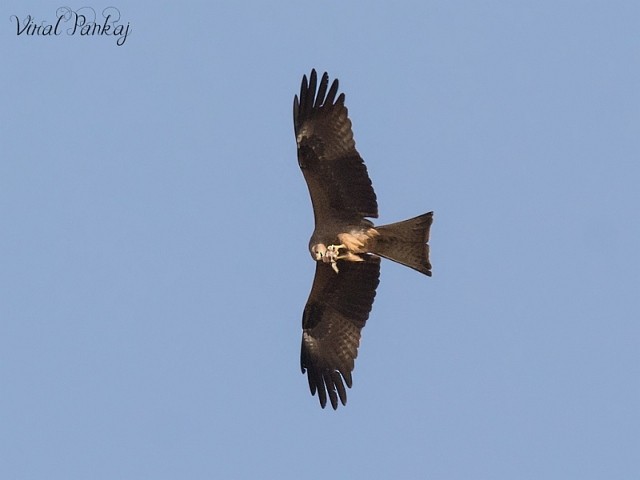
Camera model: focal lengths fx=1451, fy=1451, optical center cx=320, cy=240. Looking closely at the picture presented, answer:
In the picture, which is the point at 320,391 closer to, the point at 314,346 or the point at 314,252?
the point at 314,346

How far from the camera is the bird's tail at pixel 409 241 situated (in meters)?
14.7

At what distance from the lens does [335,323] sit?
1594cm

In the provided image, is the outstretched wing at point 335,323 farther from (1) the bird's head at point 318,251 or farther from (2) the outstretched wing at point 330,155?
(2) the outstretched wing at point 330,155

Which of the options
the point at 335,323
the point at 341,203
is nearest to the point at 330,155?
the point at 341,203

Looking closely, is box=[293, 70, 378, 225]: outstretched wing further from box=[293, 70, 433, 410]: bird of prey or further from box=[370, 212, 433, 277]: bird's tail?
box=[370, 212, 433, 277]: bird's tail

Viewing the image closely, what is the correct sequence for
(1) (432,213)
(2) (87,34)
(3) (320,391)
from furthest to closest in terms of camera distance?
(2) (87,34), (3) (320,391), (1) (432,213)

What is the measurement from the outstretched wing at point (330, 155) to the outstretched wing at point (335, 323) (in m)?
0.76

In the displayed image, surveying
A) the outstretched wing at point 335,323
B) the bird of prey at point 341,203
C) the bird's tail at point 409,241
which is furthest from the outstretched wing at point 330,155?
the outstretched wing at point 335,323

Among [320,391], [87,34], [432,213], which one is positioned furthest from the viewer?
[87,34]

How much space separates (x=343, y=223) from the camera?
49.7ft

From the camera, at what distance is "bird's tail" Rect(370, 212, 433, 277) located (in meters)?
14.7

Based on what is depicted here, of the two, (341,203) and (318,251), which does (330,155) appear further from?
(318,251)

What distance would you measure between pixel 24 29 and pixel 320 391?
5680 mm

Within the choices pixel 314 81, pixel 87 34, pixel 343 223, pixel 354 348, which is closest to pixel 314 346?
pixel 354 348
